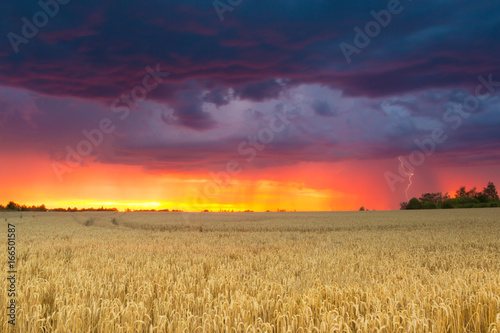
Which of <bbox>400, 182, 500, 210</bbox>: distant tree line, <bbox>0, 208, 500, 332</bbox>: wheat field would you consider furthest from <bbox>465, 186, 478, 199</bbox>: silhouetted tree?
<bbox>0, 208, 500, 332</bbox>: wheat field

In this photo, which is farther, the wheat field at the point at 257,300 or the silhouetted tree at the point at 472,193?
the silhouetted tree at the point at 472,193

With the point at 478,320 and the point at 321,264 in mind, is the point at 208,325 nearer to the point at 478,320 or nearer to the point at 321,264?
the point at 478,320

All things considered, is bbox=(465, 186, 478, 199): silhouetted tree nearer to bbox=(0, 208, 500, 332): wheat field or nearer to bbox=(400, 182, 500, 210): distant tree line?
bbox=(400, 182, 500, 210): distant tree line

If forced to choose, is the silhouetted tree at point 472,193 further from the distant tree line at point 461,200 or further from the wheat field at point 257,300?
the wheat field at point 257,300

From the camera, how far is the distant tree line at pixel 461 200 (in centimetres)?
12712

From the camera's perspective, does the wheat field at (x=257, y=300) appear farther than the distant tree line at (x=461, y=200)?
No

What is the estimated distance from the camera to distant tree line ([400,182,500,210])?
127 m

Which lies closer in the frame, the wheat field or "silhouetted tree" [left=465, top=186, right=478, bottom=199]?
the wheat field

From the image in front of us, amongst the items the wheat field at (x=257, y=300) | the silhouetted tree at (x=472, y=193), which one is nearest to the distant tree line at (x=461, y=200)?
the silhouetted tree at (x=472, y=193)

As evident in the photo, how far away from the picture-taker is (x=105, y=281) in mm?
8484

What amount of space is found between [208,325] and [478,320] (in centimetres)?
430

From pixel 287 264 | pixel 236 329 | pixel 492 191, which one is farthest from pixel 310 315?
pixel 492 191

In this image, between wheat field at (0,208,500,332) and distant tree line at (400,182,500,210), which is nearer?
wheat field at (0,208,500,332)

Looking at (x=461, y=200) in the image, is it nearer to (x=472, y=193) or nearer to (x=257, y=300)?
(x=472, y=193)
